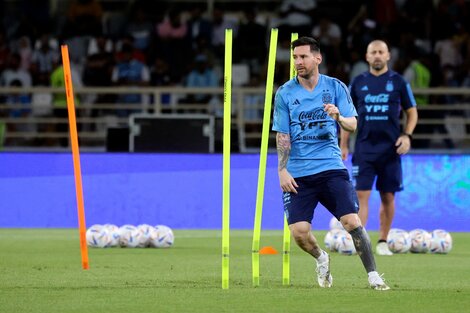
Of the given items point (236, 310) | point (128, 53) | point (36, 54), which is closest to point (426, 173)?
point (128, 53)

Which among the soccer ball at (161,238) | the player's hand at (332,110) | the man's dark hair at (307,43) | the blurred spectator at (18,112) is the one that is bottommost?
the soccer ball at (161,238)

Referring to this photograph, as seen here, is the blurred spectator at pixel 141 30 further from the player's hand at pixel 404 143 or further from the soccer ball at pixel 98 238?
the player's hand at pixel 404 143

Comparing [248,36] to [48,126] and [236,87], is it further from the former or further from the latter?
[48,126]

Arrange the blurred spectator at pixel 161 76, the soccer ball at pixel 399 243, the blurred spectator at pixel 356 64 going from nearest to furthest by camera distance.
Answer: the soccer ball at pixel 399 243
the blurred spectator at pixel 356 64
the blurred spectator at pixel 161 76

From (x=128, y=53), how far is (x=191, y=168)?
5.87m

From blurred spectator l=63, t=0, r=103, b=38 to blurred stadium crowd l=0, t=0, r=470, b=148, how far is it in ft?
0.07

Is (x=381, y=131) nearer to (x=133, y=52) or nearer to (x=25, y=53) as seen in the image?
(x=133, y=52)

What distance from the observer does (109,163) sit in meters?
21.3

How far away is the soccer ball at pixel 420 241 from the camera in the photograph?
16.2 metres

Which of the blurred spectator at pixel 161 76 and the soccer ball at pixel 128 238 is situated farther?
the blurred spectator at pixel 161 76

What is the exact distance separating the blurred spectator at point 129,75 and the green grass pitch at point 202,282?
27.4 feet

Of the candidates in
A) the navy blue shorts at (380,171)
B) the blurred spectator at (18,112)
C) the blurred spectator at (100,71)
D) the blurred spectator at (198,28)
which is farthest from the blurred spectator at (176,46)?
the navy blue shorts at (380,171)

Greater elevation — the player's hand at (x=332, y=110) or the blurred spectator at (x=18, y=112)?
the player's hand at (x=332, y=110)

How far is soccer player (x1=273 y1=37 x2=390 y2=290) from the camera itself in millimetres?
10914
